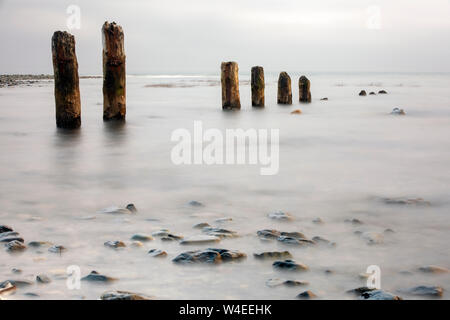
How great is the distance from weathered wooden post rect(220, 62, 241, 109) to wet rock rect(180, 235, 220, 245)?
38.8ft

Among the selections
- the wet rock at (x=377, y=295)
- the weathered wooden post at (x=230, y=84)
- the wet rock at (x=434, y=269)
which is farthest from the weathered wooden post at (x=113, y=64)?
the wet rock at (x=377, y=295)

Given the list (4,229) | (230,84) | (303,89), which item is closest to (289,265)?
(4,229)

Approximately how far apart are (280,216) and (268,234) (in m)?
0.61

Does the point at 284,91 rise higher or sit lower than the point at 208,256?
higher

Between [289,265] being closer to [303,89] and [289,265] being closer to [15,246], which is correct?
[15,246]

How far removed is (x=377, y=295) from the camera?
8.64 ft

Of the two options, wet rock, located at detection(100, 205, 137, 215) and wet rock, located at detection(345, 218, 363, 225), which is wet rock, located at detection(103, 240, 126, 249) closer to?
wet rock, located at detection(100, 205, 137, 215)

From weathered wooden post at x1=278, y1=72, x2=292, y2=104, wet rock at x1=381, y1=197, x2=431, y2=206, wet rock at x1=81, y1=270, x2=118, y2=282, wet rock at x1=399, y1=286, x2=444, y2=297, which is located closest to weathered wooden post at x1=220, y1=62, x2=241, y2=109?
weathered wooden post at x1=278, y1=72, x2=292, y2=104

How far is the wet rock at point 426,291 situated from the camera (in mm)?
2737

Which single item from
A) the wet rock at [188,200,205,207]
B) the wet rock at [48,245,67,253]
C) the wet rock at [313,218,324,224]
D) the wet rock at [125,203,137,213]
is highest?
the wet rock at [125,203,137,213]

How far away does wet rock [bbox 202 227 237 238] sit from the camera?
3704 millimetres

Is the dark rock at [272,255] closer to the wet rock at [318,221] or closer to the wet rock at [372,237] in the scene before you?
the wet rock at [372,237]

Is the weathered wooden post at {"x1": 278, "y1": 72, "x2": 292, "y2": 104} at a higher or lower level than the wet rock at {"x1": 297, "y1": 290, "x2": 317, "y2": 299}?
higher
